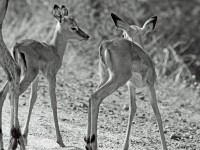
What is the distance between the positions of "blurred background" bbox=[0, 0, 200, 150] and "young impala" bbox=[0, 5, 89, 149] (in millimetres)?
549

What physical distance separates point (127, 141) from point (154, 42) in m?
7.01

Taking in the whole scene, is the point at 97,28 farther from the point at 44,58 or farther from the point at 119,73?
the point at 119,73

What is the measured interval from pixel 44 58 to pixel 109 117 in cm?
209

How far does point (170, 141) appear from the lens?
9016mm

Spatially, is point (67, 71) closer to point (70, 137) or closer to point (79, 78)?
point (79, 78)

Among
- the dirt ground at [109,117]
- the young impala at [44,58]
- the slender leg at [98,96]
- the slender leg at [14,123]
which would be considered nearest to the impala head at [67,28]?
the young impala at [44,58]

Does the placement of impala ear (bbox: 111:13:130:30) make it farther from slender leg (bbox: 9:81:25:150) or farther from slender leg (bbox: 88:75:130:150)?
slender leg (bbox: 9:81:25:150)

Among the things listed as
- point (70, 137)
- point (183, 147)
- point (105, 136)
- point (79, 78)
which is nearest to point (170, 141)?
point (183, 147)

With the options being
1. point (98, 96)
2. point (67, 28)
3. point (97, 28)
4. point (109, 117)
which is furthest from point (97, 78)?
point (98, 96)

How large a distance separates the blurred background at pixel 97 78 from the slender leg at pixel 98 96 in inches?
33.6

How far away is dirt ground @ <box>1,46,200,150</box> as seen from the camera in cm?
830

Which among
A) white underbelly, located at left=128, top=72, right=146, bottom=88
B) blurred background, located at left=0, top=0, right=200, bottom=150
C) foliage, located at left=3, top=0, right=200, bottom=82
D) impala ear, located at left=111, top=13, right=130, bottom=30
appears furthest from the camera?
foliage, located at left=3, top=0, right=200, bottom=82

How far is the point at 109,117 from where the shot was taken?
976 cm

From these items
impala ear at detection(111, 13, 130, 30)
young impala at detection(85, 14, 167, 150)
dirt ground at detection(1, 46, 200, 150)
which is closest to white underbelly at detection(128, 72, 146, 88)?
young impala at detection(85, 14, 167, 150)
